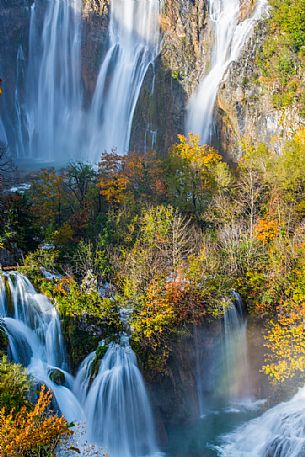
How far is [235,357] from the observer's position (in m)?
29.2

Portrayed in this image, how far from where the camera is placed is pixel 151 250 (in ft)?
94.2

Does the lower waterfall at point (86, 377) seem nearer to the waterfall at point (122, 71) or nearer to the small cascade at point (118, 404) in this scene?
the small cascade at point (118, 404)

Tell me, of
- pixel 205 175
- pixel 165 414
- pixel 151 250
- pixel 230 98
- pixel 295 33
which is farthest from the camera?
pixel 230 98

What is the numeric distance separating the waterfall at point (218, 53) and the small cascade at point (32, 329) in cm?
2695

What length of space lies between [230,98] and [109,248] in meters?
22.0

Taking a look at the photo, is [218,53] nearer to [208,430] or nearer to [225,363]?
[225,363]

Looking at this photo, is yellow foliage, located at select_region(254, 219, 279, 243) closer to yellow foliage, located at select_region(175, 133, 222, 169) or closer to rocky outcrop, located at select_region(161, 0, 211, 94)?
yellow foliage, located at select_region(175, 133, 222, 169)

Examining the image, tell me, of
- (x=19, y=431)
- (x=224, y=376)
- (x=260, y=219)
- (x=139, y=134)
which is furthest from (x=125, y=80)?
(x=19, y=431)

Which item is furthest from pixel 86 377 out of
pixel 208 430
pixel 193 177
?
pixel 193 177

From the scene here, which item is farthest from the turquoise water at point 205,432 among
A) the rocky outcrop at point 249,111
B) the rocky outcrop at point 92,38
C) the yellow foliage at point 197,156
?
the rocky outcrop at point 92,38

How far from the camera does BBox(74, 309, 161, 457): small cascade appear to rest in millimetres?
23406

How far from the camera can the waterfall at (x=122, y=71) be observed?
55344mm

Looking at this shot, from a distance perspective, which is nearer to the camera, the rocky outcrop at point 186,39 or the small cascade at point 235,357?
the small cascade at point 235,357

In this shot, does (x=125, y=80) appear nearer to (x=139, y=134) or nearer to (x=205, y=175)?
(x=139, y=134)
